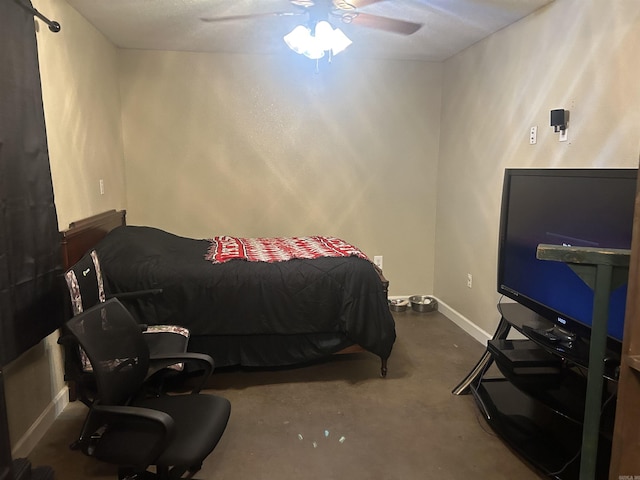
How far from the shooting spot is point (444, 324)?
4.10 meters

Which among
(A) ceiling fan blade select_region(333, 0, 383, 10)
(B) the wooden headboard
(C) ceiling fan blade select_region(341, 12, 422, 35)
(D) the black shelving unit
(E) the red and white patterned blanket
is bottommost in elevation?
(D) the black shelving unit

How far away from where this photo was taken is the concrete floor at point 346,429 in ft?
6.91

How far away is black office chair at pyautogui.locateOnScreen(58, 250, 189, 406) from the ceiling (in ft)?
5.53

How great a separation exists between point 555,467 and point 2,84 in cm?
294

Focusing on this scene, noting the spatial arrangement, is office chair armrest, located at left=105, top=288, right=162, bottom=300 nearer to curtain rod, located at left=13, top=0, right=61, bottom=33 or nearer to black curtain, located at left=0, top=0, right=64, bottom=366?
black curtain, located at left=0, top=0, right=64, bottom=366

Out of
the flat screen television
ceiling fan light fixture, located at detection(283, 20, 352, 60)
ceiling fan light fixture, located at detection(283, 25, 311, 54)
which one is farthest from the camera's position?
ceiling fan light fixture, located at detection(283, 25, 311, 54)

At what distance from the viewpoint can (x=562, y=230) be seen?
2.16 m

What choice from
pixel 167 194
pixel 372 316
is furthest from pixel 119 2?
pixel 372 316

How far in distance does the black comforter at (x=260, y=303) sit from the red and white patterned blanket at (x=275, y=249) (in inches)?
7.7

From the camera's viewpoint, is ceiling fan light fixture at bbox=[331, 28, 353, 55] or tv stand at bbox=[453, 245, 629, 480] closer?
tv stand at bbox=[453, 245, 629, 480]

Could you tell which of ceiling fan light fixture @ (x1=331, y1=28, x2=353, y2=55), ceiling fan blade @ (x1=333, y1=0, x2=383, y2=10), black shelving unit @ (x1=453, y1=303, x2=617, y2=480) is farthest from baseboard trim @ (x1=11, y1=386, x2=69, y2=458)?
ceiling fan blade @ (x1=333, y1=0, x2=383, y2=10)

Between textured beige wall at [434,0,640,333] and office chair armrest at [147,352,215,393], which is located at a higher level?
textured beige wall at [434,0,640,333]

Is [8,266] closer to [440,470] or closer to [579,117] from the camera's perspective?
[440,470]

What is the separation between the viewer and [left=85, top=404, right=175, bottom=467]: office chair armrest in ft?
4.74
